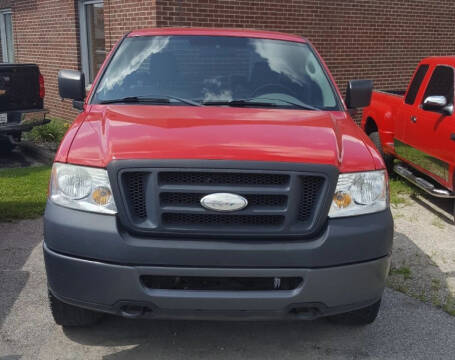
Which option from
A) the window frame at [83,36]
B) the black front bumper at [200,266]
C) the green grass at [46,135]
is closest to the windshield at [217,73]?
the black front bumper at [200,266]

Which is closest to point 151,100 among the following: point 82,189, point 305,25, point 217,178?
point 82,189

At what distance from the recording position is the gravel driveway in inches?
134

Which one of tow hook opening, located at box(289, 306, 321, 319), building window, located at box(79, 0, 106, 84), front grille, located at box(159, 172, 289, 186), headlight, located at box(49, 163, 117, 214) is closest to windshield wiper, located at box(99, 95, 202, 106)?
headlight, located at box(49, 163, 117, 214)

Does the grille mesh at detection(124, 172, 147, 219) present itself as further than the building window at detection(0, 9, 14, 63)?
No

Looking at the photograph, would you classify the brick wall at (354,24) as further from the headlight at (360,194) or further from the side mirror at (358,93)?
the headlight at (360,194)

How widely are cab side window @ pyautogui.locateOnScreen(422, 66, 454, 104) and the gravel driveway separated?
2.90 metres

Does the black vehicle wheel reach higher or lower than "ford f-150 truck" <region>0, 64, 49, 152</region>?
lower

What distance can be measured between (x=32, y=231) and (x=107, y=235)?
123 inches

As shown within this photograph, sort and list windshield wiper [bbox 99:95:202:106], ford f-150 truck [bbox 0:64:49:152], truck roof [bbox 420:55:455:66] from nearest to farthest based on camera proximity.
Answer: windshield wiper [bbox 99:95:202:106], truck roof [bbox 420:55:455:66], ford f-150 truck [bbox 0:64:49:152]

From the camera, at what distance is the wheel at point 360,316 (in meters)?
3.61

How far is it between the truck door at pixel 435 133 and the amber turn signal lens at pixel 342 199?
326 cm

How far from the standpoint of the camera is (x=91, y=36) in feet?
37.8

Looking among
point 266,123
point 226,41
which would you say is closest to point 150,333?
point 266,123

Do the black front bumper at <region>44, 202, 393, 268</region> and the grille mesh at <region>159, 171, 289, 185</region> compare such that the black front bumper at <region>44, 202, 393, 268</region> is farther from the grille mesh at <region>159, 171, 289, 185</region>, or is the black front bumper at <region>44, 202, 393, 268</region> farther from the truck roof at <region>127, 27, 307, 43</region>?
the truck roof at <region>127, 27, 307, 43</region>
